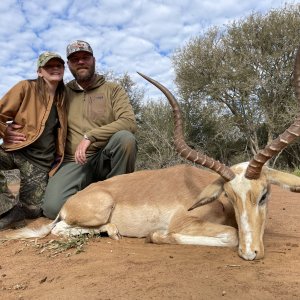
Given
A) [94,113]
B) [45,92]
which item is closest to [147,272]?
[94,113]

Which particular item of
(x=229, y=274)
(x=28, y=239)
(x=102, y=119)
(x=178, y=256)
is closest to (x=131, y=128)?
(x=102, y=119)

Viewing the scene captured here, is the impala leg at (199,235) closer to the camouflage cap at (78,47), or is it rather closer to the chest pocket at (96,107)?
the chest pocket at (96,107)

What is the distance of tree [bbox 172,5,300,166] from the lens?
60.8ft

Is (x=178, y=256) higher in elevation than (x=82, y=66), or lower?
lower

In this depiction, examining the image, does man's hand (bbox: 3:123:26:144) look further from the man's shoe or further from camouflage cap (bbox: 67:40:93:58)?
camouflage cap (bbox: 67:40:93:58)

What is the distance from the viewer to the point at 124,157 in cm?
570

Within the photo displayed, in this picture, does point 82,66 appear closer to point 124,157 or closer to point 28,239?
point 124,157

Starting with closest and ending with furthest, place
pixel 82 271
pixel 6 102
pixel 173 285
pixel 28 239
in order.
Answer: pixel 173 285
pixel 82 271
pixel 28 239
pixel 6 102

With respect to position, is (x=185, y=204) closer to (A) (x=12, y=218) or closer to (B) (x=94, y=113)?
(B) (x=94, y=113)

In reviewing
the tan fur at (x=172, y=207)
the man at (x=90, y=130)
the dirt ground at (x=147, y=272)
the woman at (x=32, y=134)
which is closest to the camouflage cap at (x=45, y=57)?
the woman at (x=32, y=134)

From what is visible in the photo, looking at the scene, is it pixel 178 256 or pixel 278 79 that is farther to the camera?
pixel 278 79

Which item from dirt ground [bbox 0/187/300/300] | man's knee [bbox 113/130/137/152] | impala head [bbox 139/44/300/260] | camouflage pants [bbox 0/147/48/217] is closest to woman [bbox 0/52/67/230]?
camouflage pants [bbox 0/147/48/217]

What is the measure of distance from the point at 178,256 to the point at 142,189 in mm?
1492

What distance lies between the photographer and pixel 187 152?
410cm
